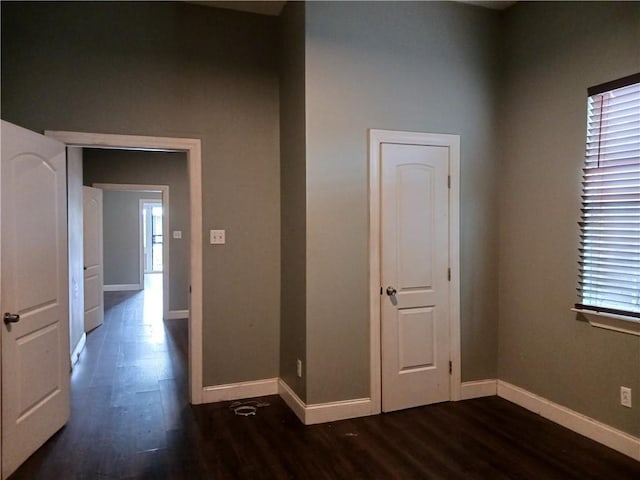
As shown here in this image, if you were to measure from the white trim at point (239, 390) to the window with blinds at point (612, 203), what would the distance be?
241 cm

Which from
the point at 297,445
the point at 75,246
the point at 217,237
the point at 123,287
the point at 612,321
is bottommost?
the point at 297,445

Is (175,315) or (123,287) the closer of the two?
(175,315)

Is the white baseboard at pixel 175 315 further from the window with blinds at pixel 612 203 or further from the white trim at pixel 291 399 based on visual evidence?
the window with blinds at pixel 612 203

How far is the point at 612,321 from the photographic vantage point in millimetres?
2701

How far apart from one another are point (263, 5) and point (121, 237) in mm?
8146

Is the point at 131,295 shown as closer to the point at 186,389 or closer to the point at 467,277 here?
the point at 186,389

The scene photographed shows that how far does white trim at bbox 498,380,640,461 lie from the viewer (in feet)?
8.64

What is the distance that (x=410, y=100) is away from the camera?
10.9ft

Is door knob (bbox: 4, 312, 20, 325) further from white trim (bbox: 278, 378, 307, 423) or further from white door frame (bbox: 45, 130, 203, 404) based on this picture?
white trim (bbox: 278, 378, 307, 423)

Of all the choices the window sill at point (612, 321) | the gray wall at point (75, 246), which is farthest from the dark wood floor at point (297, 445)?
the gray wall at point (75, 246)

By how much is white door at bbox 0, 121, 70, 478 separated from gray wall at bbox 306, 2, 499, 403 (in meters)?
1.74

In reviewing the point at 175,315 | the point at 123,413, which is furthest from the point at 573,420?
the point at 175,315

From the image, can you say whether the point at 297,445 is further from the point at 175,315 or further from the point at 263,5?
the point at 175,315

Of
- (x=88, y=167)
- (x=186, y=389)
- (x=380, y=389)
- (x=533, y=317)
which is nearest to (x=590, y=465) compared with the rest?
(x=533, y=317)
